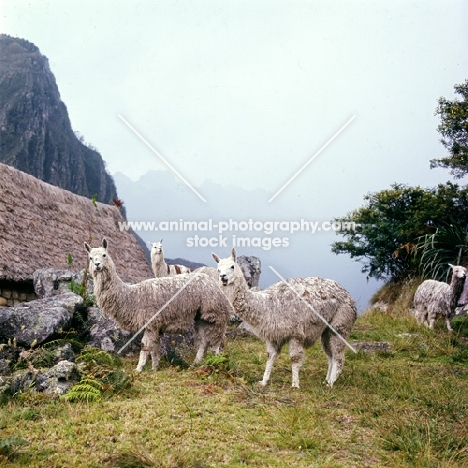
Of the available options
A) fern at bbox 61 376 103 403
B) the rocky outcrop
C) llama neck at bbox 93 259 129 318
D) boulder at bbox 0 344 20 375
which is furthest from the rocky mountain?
fern at bbox 61 376 103 403

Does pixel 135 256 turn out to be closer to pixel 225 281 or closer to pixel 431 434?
pixel 225 281

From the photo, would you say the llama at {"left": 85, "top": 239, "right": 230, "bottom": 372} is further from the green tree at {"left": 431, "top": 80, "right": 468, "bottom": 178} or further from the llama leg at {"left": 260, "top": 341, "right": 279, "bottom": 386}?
the green tree at {"left": 431, "top": 80, "right": 468, "bottom": 178}

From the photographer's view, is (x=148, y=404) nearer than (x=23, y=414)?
No

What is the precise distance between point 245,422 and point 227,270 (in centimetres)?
228

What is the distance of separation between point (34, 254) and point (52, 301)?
358 centimetres

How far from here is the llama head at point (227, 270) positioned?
24.6ft

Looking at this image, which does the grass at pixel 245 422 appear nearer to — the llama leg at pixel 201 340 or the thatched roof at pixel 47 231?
the llama leg at pixel 201 340

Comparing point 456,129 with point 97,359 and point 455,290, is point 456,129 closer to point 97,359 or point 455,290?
point 455,290

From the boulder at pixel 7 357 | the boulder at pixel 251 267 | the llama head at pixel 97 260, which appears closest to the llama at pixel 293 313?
the llama head at pixel 97 260

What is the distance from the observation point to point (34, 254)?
12977 millimetres

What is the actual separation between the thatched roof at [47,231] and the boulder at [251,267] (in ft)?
10.0

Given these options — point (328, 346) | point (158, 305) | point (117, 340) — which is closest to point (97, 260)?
point (158, 305)

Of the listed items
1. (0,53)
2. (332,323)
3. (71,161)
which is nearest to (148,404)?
(332,323)

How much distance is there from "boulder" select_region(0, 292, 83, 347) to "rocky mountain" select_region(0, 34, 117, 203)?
48705mm
